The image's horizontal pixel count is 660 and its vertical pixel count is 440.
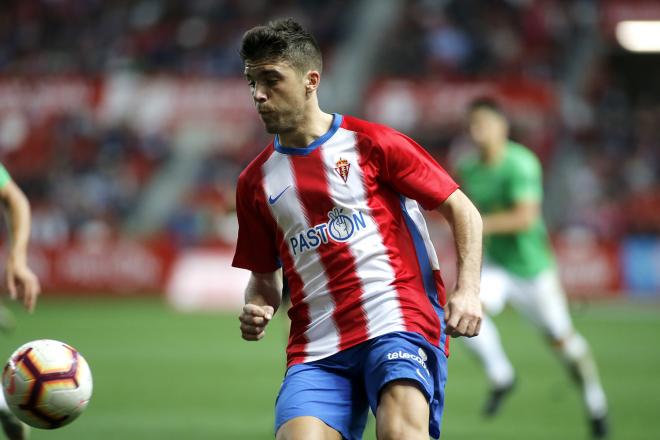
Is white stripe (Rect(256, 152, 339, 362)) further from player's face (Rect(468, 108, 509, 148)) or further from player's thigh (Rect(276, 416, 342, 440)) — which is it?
player's face (Rect(468, 108, 509, 148))

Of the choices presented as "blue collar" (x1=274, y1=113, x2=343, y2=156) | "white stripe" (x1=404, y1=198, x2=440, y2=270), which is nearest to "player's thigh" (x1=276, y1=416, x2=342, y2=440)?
"white stripe" (x1=404, y1=198, x2=440, y2=270)

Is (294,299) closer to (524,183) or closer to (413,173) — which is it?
(413,173)

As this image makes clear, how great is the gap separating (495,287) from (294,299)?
4.56m

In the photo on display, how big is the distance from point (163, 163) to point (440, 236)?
28.0 ft

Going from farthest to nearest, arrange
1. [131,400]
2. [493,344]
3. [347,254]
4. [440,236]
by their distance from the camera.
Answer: [440,236], [131,400], [493,344], [347,254]

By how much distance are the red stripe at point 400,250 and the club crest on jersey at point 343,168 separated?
0.07 meters

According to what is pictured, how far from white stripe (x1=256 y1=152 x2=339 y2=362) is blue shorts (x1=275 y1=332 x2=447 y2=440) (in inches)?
3.1

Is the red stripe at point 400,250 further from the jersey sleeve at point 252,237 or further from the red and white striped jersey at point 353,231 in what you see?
the jersey sleeve at point 252,237

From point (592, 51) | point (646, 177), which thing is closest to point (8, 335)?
point (646, 177)

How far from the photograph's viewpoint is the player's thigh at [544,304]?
8.63m

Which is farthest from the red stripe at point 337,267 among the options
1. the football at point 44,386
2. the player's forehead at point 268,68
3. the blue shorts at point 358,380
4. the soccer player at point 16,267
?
the soccer player at point 16,267

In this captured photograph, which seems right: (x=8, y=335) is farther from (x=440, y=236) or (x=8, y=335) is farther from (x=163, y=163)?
(x=163, y=163)

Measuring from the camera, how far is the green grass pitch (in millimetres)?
8414

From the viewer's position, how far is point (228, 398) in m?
10.1
